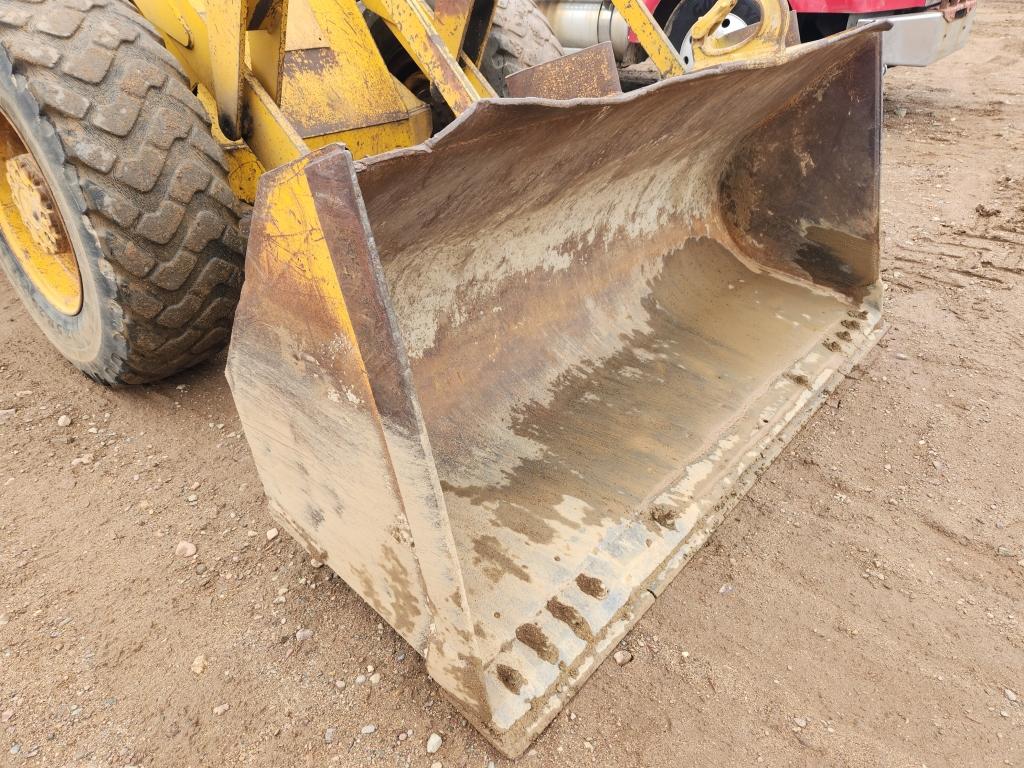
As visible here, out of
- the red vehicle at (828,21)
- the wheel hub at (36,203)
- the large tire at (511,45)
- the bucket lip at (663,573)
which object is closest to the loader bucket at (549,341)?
the bucket lip at (663,573)

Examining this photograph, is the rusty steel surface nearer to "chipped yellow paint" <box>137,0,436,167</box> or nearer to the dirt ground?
"chipped yellow paint" <box>137,0,436,167</box>

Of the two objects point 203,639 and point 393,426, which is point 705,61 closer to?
point 393,426

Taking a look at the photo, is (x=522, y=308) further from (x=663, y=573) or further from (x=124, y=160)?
(x=124, y=160)

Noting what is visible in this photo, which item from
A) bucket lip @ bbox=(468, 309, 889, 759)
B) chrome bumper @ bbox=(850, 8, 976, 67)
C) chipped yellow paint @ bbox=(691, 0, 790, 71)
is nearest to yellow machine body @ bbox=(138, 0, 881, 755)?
bucket lip @ bbox=(468, 309, 889, 759)

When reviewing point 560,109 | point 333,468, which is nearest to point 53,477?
point 333,468

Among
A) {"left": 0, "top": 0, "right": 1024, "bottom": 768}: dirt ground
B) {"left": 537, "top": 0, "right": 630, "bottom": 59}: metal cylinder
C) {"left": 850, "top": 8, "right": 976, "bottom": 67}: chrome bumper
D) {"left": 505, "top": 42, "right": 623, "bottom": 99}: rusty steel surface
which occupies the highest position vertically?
{"left": 505, "top": 42, "right": 623, "bottom": 99}: rusty steel surface

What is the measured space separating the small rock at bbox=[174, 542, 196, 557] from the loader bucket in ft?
1.32

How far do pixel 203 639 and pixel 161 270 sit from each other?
0.99 meters

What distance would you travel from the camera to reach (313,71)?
236 cm

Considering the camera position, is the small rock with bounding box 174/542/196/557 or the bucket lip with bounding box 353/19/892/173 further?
the small rock with bounding box 174/542/196/557

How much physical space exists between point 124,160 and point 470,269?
934 mm

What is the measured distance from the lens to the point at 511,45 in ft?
9.64

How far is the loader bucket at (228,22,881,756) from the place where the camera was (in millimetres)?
1186

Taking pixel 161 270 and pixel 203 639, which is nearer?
pixel 203 639
